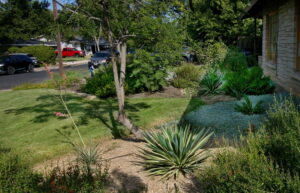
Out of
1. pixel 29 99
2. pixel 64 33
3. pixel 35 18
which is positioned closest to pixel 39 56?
pixel 35 18

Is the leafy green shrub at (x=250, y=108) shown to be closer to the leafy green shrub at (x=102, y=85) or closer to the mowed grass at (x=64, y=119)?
the mowed grass at (x=64, y=119)

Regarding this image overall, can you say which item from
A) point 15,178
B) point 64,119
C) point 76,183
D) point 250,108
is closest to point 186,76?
point 250,108

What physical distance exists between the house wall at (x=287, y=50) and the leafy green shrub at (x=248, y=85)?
562 millimetres

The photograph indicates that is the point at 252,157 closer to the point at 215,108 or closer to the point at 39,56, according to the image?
the point at 215,108

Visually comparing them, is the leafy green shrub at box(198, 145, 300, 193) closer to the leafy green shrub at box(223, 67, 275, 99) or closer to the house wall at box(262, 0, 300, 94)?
the house wall at box(262, 0, 300, 94)

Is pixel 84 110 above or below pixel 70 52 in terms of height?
A: below

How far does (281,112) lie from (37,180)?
11.5 ft

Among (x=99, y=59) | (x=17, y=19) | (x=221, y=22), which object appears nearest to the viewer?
(x=221, y=22)

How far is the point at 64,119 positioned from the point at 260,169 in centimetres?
610

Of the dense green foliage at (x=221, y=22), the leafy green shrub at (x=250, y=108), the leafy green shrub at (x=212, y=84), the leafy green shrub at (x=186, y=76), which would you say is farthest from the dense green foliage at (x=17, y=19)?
the leafy green shrub at (x=250, y=108)

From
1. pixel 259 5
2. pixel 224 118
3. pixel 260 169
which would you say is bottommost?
pixel 224 118

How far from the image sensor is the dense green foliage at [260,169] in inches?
111

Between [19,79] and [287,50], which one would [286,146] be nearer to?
[287,50]

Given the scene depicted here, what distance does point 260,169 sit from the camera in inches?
122
